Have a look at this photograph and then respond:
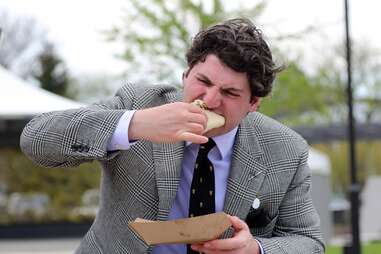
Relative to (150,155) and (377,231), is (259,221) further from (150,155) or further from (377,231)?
(377,231)

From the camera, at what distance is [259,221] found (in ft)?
7.82

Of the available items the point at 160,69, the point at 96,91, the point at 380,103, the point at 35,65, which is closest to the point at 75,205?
the point at 160,69

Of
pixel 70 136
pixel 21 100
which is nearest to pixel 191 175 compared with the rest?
pixel 70 136

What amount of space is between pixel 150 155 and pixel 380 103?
40125 millimetres

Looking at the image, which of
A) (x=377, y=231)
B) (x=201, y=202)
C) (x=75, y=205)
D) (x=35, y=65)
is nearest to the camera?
(x=201, y=202)

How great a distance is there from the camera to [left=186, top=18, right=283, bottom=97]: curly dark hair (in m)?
2.16

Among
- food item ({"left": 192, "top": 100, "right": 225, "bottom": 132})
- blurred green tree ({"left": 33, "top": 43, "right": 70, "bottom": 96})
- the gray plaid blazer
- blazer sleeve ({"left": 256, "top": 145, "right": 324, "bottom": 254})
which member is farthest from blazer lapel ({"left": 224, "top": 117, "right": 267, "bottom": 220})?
blurred green tree ({"left": 33, "top": 43, "right": 70, "bottom": 96})

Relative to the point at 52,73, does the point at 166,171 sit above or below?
above

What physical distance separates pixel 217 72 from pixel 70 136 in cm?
40

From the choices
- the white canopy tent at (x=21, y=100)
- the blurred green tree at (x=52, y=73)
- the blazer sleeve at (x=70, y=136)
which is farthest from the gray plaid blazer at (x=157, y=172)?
the blurred green tree at (x=52, y=73)

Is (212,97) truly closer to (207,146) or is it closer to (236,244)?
(207,146)

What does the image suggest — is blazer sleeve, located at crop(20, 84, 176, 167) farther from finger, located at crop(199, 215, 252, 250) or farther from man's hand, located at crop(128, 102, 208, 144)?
finger, located at crop(199, 215, 252, 250)

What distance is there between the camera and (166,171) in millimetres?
2275

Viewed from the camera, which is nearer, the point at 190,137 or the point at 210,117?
the point at 190,137
